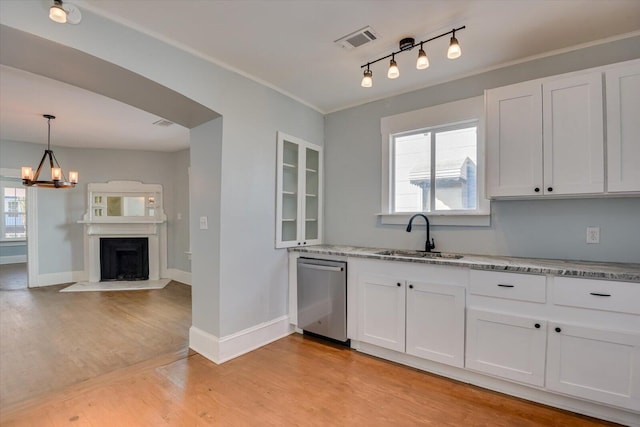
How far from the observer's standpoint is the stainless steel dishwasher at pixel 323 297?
112 inches

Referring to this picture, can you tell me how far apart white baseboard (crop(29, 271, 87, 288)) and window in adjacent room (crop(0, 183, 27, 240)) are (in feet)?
11.8

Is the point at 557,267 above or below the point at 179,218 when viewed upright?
below

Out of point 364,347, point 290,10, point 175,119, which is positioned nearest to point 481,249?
point 364,347

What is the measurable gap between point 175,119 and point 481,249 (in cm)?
300

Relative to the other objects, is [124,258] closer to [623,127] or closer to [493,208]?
[493,208]

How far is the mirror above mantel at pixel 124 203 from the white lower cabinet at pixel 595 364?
611 centimetres

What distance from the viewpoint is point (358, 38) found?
222cm

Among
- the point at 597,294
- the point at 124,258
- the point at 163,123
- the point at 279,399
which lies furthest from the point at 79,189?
the point at 597,294

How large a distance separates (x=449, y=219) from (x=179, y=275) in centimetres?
507

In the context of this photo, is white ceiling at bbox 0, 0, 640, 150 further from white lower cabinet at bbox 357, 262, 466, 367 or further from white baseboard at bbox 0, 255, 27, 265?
Answer: white baseboard at bbox 0, 255, 27, 265

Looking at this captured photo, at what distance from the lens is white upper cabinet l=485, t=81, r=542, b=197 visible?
2.21 meters

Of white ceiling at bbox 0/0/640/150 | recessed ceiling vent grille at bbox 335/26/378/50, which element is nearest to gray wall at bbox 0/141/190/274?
white ceiling at bbox 0/0/640/150

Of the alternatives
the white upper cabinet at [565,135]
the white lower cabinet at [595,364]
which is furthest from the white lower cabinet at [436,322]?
the white upper cabinet at [565,135]

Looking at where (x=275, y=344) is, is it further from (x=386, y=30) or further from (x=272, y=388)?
(x=386, y=30)
